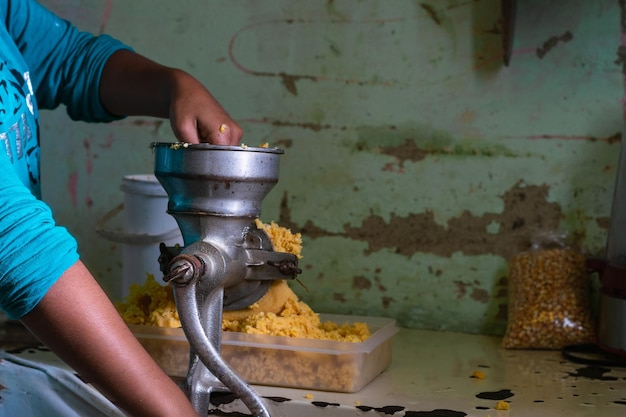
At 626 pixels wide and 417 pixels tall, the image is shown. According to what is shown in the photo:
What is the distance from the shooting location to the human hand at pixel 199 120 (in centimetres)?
148

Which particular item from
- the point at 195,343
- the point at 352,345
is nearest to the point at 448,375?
the point at 352,345

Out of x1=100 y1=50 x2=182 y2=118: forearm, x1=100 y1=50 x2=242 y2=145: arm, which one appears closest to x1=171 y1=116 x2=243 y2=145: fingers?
x1=100 y1=50 x2=242 y2=145: arm

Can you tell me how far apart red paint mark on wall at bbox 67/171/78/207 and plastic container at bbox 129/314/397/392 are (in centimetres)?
93

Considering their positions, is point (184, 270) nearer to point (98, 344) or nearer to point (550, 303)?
point (98, 344)

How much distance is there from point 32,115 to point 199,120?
306mm

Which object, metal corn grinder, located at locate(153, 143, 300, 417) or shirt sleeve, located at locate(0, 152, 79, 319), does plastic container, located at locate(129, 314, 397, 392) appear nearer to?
metal corn grinder, located at locate(153, 143, 300, 417)

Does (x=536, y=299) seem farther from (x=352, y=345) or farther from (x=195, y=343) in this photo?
(x=195, y=343)

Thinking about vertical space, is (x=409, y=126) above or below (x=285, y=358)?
above

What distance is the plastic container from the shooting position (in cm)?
155

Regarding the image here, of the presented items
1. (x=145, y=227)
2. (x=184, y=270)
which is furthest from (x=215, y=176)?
(x=145, y=227)

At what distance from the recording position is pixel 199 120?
58.8 inches

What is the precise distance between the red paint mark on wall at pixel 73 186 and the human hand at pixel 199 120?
1003mm

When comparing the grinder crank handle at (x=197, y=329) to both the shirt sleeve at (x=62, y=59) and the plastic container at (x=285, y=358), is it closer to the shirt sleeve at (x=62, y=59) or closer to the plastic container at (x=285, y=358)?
the plastic container at (x=285, y=358)

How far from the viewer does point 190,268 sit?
1.27 metres
